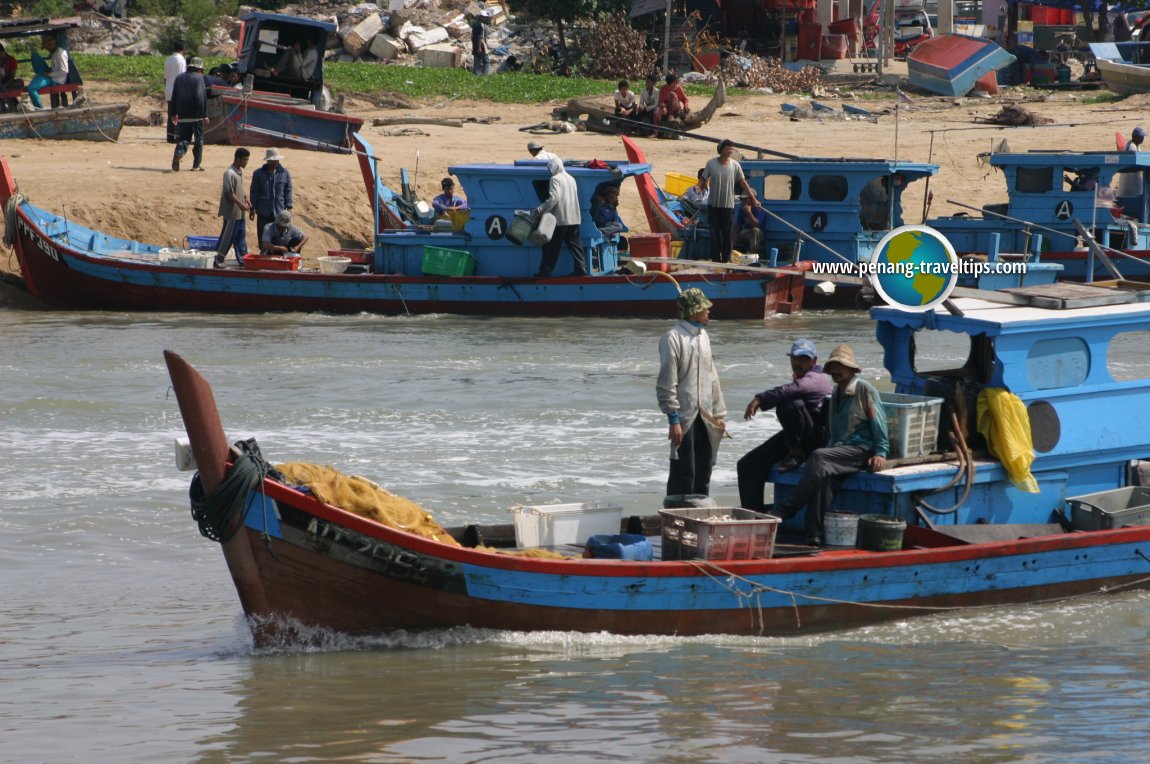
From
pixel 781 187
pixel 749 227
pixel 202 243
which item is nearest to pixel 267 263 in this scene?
pixel 202 243

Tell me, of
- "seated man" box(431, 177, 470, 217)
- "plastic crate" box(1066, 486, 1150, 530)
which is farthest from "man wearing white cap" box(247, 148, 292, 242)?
"plastic crate" box(1066, 486, 1150, 530)

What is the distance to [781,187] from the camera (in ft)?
70.4

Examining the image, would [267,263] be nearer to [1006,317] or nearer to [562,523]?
[562,523]

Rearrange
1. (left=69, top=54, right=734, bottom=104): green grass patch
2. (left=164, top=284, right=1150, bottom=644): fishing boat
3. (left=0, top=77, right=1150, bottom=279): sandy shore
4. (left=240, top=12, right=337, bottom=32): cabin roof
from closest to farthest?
(left=164, top=284, right=1150, bottom=644): fishing boat
(left=0, top=77, right=1150, bottom=279): sandy shore
(left=240, top=12, right=337, bottom=32): cabin roof
(left=69, top=54, right=734, bottom=104): green grass patch

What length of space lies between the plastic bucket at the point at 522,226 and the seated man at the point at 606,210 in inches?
39.4

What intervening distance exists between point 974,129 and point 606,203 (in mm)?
11700

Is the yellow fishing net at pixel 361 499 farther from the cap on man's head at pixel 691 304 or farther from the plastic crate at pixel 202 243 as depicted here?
the plastic crate at pixel 202 243

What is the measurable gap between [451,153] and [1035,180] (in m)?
9.93

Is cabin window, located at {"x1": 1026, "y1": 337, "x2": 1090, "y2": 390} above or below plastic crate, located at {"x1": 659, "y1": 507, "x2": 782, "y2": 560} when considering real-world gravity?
above

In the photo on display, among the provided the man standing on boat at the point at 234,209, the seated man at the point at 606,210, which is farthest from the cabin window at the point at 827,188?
the man standing on boat at the point at 234,209

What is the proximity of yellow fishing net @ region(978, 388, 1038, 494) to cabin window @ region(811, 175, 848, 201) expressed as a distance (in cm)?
1204

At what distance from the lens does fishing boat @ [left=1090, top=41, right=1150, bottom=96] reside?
3300cm

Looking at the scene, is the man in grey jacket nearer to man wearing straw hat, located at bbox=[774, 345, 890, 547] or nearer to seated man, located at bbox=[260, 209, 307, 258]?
seated man, located at bbox=[260, 209, 307, 258]

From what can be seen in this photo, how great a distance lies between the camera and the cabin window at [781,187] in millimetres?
21297
